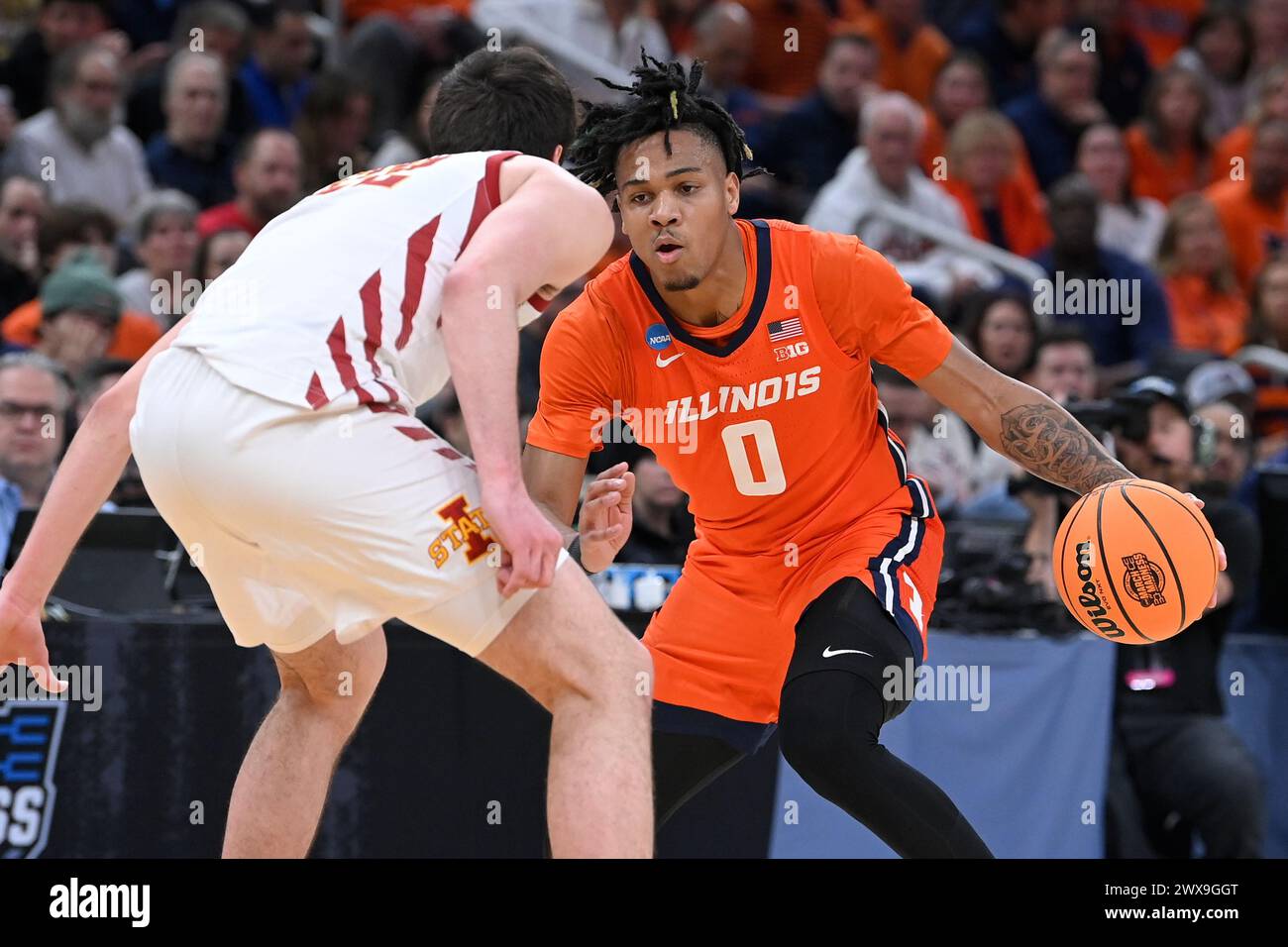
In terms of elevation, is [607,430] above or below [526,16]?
below

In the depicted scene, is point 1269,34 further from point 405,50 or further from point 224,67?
point 224,67

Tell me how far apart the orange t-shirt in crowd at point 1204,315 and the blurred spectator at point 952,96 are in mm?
1613

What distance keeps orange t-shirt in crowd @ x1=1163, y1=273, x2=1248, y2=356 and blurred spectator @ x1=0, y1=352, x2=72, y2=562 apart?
5.79 meters

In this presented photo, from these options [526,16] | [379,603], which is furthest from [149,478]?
[526,16]

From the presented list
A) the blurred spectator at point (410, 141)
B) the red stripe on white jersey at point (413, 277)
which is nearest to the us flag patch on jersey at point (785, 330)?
the red stripe on white jersey at point (413, 277)

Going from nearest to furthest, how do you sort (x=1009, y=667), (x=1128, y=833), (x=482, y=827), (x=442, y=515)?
(x=442, y=515), (x=482, y=827), (x=1009, y=667), (x=1128, y=833)

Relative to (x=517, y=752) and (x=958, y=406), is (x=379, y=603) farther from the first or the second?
(x=517, y=752)

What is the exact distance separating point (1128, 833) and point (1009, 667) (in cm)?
92

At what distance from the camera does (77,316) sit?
746 centimetres

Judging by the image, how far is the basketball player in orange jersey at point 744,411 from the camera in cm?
445

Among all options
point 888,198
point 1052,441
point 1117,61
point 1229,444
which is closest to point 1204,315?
point 888,198

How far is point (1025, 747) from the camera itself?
6270 mm

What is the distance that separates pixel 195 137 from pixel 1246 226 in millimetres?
5842

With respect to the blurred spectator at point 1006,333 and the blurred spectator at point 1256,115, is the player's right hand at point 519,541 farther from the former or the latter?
the blurred spectator at point 1256,115
